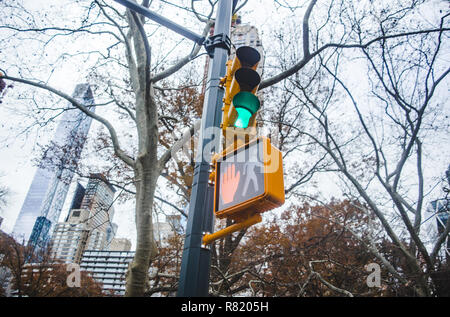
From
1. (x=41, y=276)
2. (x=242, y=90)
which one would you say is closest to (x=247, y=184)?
(x=242, y=90)

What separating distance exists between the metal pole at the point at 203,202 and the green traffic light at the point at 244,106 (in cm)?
30

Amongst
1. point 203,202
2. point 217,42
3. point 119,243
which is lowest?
point 203,202

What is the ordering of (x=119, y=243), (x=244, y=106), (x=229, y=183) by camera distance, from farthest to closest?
(x=119, y=243) → (x=244, y=106) → (x=229, y=183)

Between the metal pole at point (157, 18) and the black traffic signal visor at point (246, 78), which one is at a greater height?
the metal pole at point (157, 18)

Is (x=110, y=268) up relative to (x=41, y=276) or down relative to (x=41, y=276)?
up

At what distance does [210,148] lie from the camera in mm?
2613

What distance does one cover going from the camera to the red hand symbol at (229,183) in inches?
87.4

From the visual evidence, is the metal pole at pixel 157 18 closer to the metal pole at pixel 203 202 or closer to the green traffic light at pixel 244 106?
the metal pole at pixel 203 202

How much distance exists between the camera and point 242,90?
2.67 m

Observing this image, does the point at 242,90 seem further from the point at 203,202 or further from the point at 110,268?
the point at 110,268

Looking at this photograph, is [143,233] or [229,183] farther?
A: [143,233]

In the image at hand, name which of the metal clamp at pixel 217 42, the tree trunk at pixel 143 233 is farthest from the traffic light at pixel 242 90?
the tree trunk at pixel 143 233

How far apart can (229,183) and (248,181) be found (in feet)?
0.75
